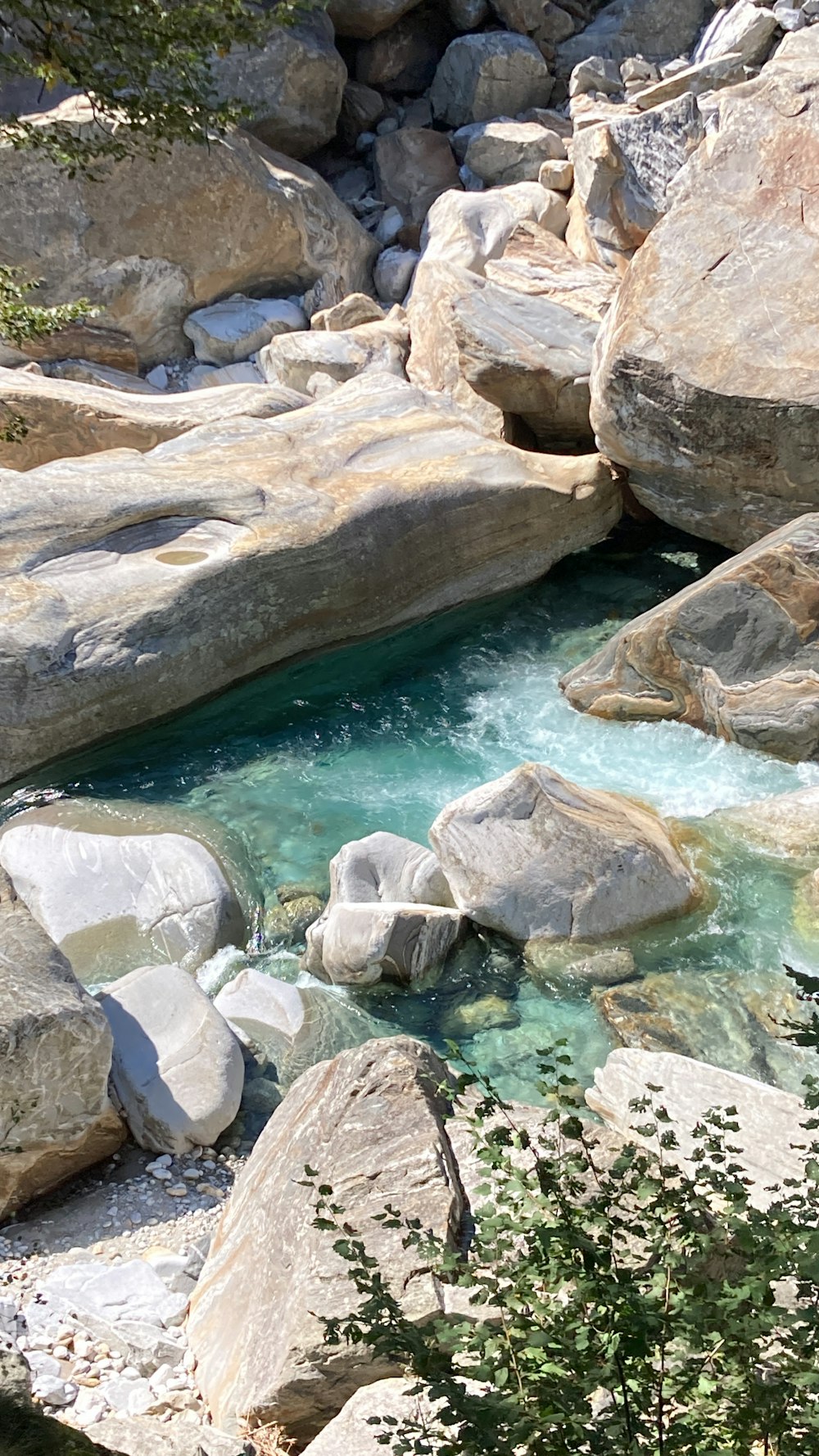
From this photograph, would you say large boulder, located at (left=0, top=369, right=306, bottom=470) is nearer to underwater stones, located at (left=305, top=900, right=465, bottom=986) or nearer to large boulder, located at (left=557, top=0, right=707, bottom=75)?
underwater stones, located at (left=305, top=900, right=465, bottom=986)

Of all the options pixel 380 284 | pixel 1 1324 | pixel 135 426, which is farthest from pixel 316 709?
pixel 380 284

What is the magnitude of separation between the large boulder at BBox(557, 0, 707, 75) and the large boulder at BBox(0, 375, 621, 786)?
9649mm

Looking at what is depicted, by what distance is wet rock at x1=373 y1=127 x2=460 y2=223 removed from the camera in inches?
656

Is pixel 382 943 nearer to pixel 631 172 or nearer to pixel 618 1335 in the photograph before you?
pixel 618 1335

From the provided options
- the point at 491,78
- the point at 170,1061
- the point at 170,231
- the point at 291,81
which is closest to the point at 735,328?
the point at 170,1061

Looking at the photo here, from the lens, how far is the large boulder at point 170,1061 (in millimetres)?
5590

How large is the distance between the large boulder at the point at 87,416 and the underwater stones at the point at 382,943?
579 cm

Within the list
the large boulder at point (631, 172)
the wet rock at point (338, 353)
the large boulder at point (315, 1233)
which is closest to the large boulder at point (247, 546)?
the wet rock at point (338, 353)

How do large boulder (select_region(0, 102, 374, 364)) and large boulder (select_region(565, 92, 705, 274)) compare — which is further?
large boulder (select_region(0, 102, 374, 364))

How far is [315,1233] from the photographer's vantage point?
13.7ft

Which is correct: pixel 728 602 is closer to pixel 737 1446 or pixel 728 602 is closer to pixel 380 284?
pixel 737 1446

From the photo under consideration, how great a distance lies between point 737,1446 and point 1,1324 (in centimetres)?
313

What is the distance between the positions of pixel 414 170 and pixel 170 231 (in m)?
4.19

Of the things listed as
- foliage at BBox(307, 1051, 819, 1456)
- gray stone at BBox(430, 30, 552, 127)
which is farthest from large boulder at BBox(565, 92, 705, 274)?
foliage at BBox(307, 1051, 819, 1456)
